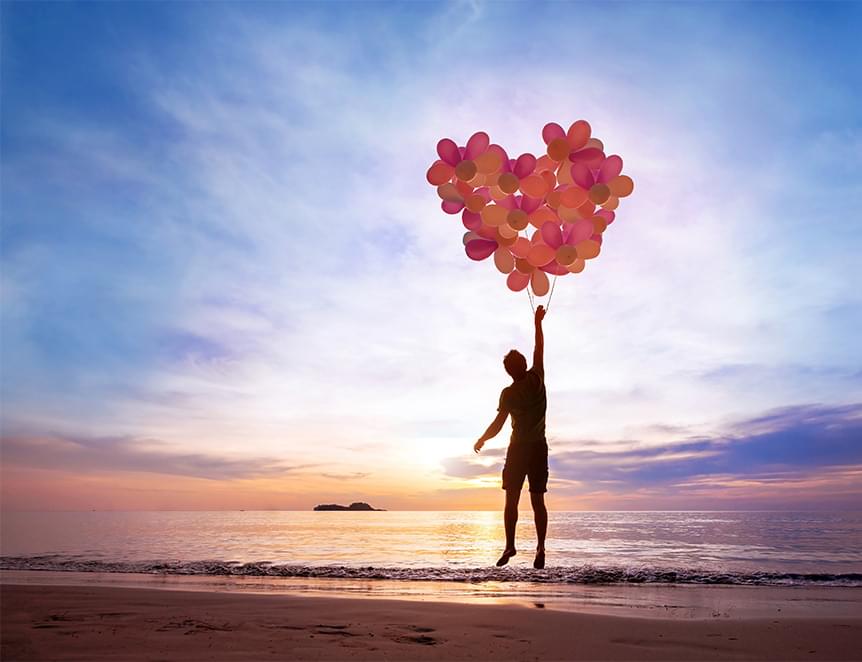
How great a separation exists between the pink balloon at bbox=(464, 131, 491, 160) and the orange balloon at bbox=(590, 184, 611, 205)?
938mm

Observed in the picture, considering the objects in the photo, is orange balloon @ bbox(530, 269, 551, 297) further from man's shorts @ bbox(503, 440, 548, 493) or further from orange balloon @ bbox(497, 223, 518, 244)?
man's shorts @ bbox(503, 440, 548, 493)

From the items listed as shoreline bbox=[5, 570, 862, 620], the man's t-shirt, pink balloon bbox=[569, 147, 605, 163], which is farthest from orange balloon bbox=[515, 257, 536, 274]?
shoreline bbox=[5, 570, 862, 620]

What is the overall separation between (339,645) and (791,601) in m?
11.4

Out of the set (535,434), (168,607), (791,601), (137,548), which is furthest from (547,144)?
(137,548)

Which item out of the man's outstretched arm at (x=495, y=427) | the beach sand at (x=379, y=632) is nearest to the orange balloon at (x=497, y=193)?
the man's outstretched arm at (x=495, y=427)

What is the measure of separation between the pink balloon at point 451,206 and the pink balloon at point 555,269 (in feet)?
2.95

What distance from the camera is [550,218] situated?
17.4 ft

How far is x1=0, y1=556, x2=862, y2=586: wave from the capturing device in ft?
60.6

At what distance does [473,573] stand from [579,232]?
54.5 ft

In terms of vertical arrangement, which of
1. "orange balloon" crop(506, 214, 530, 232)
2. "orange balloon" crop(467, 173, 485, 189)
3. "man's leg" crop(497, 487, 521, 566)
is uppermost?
"orange balloon" crop(467, 173, 485, 189)

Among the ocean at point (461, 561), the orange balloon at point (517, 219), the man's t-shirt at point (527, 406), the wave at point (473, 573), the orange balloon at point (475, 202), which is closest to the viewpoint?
the man's t-shirt at point (527, 406)

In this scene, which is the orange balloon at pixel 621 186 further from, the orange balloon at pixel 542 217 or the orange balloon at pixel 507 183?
the orange balloon at pixel 507 183

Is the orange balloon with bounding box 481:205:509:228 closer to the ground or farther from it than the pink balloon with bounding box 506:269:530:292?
farther from it

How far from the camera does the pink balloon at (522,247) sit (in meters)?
5.35
